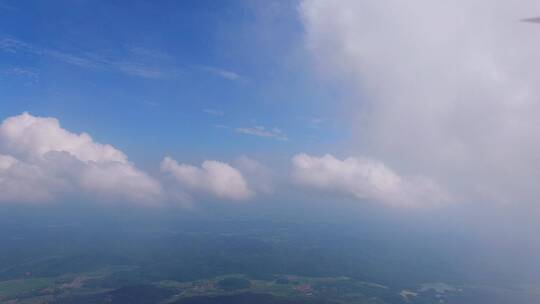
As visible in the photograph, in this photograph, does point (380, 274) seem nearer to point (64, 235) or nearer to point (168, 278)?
point (168, 278)

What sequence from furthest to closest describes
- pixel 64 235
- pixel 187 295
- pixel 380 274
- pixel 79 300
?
pixel 64 235 → pixel 380 274 → pixel 187 295 → pixel 79 300

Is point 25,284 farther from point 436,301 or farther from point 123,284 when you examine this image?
point 436,301

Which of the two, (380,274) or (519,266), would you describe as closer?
(380,274)

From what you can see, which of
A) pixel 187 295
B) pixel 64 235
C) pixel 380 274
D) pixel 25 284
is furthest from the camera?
pixel 64 235

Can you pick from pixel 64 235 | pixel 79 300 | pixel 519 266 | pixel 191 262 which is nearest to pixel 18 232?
pixel 64 235

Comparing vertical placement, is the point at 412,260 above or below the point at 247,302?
above

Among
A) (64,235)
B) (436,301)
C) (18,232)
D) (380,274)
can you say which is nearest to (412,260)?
(380,274)

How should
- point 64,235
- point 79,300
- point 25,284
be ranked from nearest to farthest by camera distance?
point 79,300, point 25,284, point 64,235

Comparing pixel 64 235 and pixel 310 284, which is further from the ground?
pixel 64 235

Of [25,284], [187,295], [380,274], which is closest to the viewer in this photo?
[187,295]
